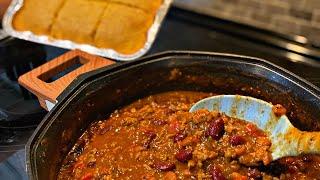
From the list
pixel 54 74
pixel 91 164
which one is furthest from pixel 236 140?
pixel 54 74

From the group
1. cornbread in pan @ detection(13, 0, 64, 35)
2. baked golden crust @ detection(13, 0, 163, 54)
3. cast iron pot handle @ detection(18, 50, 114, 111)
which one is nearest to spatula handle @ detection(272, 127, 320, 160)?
cast iron pot handle @ detection(18, 50, 114, 111)

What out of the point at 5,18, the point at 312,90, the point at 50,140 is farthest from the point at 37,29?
the point at 312,90

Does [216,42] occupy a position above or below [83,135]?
above

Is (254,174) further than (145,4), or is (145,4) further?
(145,4)

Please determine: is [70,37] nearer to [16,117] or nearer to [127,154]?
[16,117]

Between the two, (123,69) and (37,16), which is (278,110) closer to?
(123,69)
